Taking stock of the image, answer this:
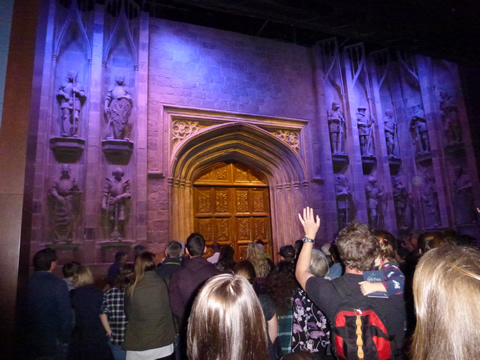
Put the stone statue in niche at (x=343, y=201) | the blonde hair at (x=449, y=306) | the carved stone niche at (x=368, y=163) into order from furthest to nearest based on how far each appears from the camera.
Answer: the carved stone niche at (x=368, y=163), the stone statue in niche at (x=343, y=201), the blonde hair at (x=449, y=306)

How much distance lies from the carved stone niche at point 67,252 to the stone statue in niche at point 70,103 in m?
2.24

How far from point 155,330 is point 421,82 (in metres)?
10.1

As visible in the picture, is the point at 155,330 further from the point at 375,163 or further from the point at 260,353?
the point at 375,163

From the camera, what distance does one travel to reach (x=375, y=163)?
930 cm

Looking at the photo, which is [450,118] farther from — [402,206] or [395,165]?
[402,206]

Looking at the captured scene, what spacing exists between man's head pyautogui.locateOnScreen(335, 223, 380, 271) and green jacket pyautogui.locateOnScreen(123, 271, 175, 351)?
1618 mm

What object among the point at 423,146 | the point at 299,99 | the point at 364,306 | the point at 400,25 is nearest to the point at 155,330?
the point at 364,306

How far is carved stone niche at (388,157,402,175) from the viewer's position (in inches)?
377

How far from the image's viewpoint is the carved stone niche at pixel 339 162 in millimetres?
8867

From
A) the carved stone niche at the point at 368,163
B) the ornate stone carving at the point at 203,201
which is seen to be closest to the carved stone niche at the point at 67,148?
the ornate stone carving at the point at 203,201

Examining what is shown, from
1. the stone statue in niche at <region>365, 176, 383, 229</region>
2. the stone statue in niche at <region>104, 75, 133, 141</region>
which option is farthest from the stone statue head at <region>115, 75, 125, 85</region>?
the stone statue in niche at <region>365, 176, 383, 229</region>

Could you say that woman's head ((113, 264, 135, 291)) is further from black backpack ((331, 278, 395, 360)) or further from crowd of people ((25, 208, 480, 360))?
black backpack ((331, 278, 395, 360))

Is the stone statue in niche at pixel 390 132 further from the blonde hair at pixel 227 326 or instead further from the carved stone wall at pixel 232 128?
the blonde hair at pixel 227 326

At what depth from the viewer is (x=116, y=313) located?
9.53ft
